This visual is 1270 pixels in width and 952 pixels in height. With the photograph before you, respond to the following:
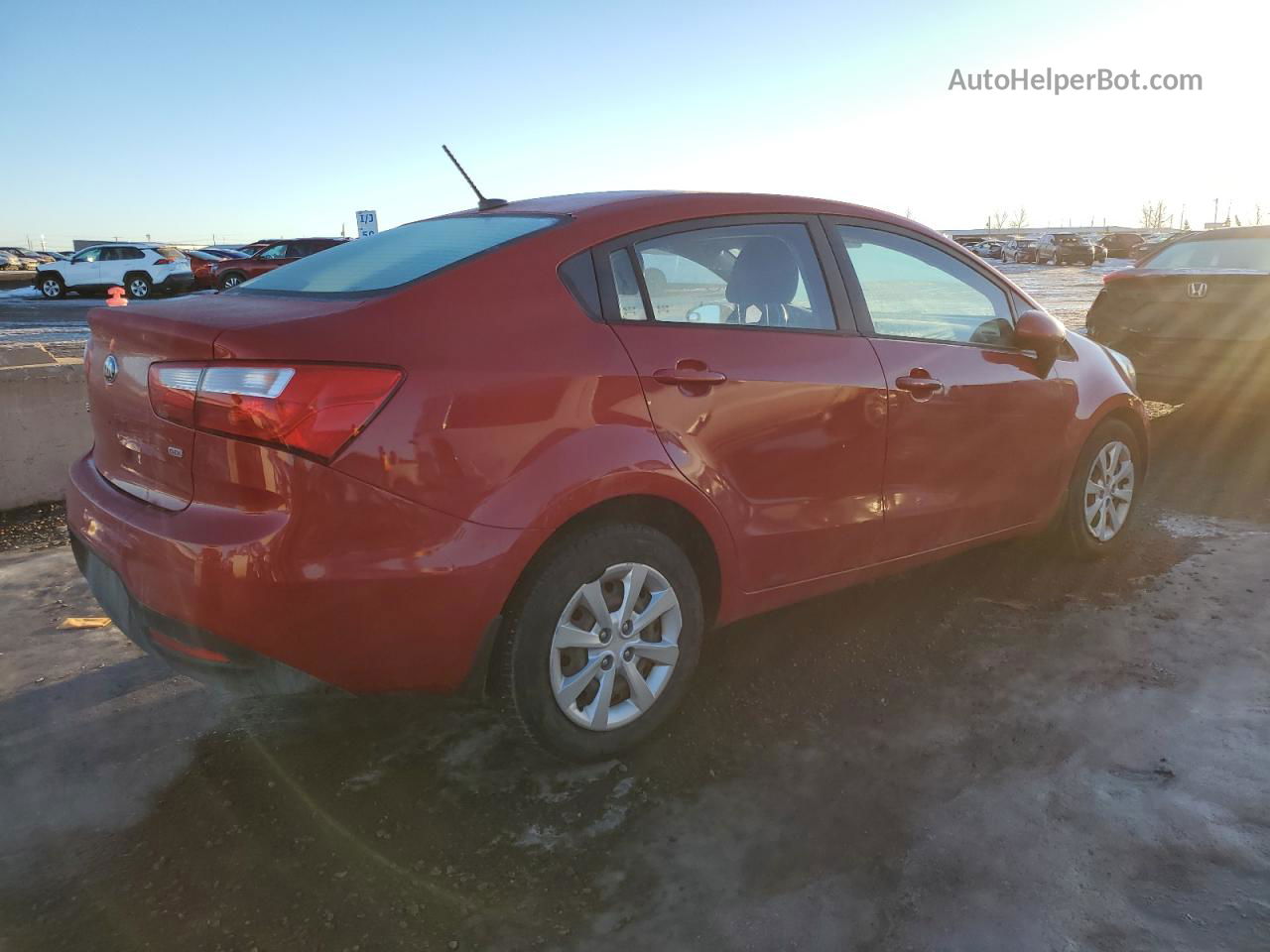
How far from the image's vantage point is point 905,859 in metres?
2.40

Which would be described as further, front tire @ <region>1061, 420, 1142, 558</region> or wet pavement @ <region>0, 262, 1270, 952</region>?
front tire @ <region>1061, 420, 1142, 558</region>

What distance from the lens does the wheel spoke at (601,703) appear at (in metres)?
2.79

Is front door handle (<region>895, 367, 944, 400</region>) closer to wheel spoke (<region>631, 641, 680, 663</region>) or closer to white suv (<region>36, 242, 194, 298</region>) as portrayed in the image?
wheel spoke (<region>631, 641, 680, 663</region>)

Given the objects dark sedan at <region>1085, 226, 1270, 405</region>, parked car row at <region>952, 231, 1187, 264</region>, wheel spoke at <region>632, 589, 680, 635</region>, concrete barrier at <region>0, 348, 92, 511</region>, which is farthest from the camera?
parked car row at <region>952, 231, 1187, 264</region>

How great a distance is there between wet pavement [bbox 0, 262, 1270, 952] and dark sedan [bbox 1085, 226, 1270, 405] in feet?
12.1

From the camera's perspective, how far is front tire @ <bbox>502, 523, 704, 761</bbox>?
8.53 ft

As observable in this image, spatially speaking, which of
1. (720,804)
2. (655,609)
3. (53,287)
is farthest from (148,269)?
Answer: (720,804)

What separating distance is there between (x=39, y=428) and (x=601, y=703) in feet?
13.9

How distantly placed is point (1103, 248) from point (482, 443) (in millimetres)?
68510

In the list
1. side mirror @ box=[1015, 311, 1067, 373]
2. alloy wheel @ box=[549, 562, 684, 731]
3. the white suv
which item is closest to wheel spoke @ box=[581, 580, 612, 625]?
alloy wheel @ box=[549, 562, 684, 731]

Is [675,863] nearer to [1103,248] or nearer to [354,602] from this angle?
[354,602]

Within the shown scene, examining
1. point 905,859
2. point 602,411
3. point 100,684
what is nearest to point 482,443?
point 602,411

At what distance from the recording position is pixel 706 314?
9.82 ft

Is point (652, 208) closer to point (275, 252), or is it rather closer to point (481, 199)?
point (481, 199)
